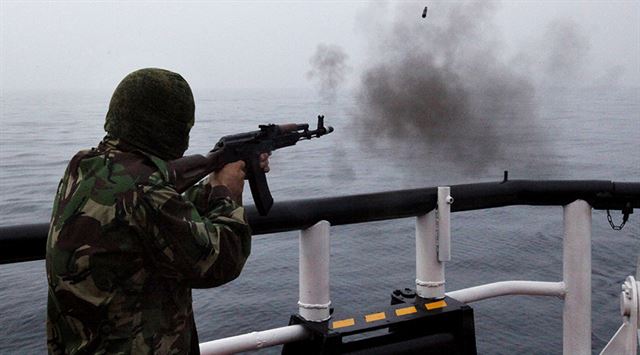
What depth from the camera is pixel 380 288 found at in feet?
35.2

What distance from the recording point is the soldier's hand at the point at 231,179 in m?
2.30

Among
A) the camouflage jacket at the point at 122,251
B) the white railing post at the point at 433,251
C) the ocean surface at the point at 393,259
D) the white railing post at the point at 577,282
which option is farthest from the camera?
the ocean surface at the point at 393,259

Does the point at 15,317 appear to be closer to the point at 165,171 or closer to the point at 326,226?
the point at 326,226

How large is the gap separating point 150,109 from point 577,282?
2783 mm

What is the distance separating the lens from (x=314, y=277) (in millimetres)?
3344

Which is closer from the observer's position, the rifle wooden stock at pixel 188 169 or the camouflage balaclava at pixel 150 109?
the camouflage balaclava at pixel 150 109

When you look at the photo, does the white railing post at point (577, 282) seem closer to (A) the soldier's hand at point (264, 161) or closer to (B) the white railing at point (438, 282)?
(B) the white railing at point (438, 282)

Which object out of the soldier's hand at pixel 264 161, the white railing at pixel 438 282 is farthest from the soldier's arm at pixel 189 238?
the white railing at pixel 438 282

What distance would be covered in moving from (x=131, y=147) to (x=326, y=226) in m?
1.45

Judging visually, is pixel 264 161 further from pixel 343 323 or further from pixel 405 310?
pixel 405 310

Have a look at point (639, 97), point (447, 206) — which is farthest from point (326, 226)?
point (639, 97)

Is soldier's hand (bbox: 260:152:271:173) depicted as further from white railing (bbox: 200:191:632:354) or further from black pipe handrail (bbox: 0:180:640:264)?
white railing (bbox: 200:191:632:354)

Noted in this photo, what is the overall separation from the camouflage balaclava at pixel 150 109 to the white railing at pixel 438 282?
1223 millimetres

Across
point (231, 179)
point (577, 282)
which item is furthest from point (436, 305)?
point (231, 179)
